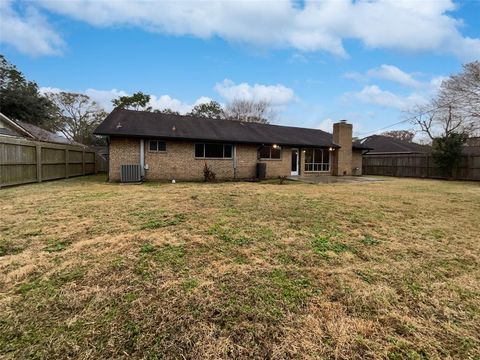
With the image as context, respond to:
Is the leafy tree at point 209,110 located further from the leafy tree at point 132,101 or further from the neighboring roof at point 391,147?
the neighboring roof at point 391,147

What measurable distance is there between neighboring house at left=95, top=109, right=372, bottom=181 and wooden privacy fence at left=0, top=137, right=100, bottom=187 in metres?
2.67

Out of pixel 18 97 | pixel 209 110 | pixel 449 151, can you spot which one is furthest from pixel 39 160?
pixel 209 110

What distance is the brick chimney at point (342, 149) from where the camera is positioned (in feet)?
63.4

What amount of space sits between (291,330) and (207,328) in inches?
26.8

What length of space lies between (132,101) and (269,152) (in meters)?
23.8

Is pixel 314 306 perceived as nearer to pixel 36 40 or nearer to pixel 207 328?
pixel 207 328

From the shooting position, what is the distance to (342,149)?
765 inches

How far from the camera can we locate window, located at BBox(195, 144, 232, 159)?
14.8m

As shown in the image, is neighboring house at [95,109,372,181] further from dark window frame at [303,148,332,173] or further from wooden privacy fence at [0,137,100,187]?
wooden privacy fence at [0,137,100,187]

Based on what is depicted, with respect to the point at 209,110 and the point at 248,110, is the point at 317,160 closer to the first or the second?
the point at 248,110

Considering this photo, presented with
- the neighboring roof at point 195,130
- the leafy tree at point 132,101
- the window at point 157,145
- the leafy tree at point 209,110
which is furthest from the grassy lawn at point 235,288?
the leafy tree at point 209,110

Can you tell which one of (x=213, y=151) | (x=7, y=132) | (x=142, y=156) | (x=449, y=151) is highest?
(x=7, y=132)

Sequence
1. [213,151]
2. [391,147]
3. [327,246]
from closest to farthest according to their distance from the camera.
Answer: [327,246] < [213,151] < [391,147]

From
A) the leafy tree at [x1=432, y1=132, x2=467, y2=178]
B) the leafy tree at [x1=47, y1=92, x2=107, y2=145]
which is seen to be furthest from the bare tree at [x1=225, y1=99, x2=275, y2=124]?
the leafy tree at [x1=432, y1=132, x2=467, y2=178]
